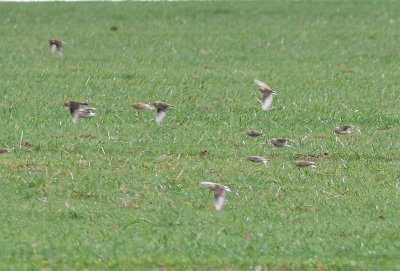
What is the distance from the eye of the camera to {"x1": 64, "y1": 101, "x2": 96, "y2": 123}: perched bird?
12.4 metres

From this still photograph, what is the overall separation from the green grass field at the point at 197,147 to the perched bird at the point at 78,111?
0.50 ft

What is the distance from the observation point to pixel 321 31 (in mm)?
21234

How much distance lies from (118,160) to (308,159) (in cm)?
184

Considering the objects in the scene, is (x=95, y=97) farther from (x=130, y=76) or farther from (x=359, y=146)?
(x=359, y=146)

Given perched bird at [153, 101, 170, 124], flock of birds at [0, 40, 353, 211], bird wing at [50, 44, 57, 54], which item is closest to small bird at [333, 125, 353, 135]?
flock of birds at [0, 40, 353, 211]

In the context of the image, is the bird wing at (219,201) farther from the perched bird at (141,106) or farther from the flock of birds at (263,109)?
the perched bird at (141,106)

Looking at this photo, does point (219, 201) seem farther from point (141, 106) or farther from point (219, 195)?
point (141, 106)

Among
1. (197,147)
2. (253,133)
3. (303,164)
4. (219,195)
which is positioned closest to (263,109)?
(253,133)

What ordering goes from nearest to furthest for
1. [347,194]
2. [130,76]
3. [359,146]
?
[347,194]
[359,146]
[130,76]

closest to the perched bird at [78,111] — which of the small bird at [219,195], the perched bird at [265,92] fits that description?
the perched bird at [265,92]

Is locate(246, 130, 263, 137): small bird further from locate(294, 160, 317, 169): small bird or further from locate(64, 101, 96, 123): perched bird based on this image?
locate(64, 101, 96, 123): perched bird

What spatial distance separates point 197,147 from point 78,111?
4.47 ft

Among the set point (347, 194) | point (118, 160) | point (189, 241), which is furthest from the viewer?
point (118, 160)

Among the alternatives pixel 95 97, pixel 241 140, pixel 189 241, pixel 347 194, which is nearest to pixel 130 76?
pixel 95 97
